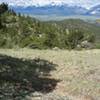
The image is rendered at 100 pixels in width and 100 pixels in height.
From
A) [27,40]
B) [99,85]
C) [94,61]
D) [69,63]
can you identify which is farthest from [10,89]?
[27,40]

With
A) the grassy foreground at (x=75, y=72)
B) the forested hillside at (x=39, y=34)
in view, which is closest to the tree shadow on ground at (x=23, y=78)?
the grassy foreground at (x=75, y=72)

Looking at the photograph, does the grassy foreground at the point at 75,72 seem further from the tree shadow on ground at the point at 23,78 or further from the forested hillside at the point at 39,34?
the forested hillside at the point at 39,34

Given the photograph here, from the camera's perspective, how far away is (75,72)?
13227 millimetres

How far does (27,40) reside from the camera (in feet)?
74.6

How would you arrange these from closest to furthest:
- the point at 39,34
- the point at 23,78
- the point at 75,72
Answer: the point at 23,78 → the point at 75,72 → the point at 39,34

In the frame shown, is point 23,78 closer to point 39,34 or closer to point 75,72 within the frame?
point 75,72

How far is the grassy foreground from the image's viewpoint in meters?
11.1

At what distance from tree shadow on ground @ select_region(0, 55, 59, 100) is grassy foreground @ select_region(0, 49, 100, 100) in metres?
0.30

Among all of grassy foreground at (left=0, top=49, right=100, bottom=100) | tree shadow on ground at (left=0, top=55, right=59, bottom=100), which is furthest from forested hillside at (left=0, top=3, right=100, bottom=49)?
tree shadow on ground at (left=0, top=55, right=59, bottom=100)

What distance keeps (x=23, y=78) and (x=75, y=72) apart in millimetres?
2259

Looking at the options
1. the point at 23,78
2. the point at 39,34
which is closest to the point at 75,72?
the point at 23,78

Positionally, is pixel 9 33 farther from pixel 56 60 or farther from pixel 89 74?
pixel 89 74

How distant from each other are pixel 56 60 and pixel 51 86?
3.96m

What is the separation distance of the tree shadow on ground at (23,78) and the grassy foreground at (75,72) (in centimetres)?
30
